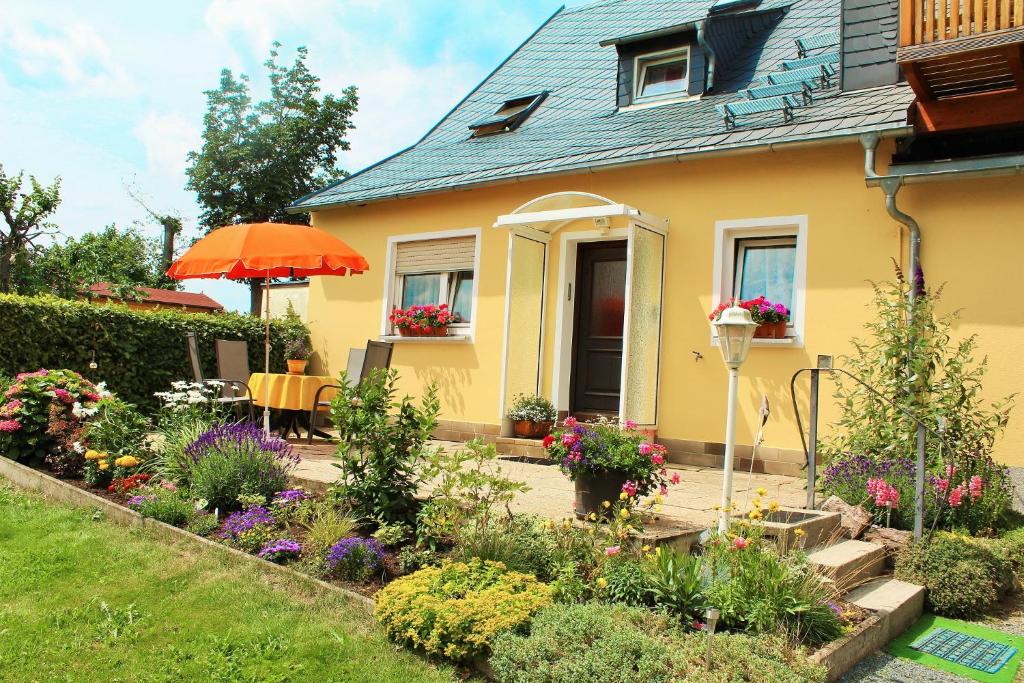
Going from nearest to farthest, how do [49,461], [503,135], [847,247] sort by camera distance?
[49,461], [847,247], [503,135]

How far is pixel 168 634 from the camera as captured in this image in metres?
3.45

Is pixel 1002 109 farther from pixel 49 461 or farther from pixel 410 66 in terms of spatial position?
pixel 49 461

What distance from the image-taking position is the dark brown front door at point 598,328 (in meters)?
9.05

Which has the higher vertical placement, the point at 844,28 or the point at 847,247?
the point at 844,28

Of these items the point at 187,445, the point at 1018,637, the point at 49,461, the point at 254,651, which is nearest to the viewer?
the point at 254,651

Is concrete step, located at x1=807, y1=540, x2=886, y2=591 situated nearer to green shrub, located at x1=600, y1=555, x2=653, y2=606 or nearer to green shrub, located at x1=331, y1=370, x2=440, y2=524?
green shrub, located at x1=600, y1=555, x2=653, y2=606

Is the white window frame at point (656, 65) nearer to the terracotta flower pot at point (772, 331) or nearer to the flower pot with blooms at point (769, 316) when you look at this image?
the flower pot with blooms at point (769, 316)

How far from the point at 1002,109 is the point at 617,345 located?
418 centimetres

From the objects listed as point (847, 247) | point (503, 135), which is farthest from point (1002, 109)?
point (503, 135)

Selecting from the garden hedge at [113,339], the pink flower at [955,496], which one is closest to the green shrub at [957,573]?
the pink flower at [955,496]

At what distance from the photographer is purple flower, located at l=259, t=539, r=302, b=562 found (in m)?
4.20

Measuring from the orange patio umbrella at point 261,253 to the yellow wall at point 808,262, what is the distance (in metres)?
2.56

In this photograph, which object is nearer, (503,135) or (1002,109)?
(1002,109)

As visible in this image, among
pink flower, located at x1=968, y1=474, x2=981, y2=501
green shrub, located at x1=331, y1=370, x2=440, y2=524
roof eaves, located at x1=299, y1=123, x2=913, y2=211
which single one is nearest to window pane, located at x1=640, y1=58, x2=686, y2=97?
roof eaves, located at x1=299, y1=123, x2=913, y2=211
